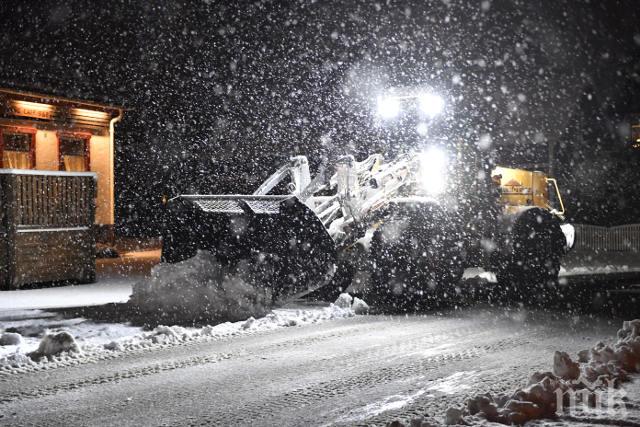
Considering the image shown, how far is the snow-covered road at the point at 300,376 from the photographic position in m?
4.98

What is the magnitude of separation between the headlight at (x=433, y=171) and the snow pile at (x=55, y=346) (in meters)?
6.67

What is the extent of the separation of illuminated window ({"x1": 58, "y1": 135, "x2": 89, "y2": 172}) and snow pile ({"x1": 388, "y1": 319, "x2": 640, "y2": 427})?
18354 mm

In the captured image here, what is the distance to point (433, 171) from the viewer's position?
12.0 metres

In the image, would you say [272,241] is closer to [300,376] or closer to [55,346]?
[55,346]

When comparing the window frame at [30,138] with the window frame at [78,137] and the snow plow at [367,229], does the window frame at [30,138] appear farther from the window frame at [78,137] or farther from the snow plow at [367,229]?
the snow plow at [367,229]

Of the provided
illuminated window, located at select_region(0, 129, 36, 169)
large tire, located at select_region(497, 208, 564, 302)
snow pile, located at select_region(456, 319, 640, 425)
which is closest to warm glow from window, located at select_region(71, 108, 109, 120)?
illuminated window, located at select_region(0, 129, 36, 169)

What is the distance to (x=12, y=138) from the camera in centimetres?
2022

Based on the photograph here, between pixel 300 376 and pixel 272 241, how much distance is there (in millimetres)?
4183

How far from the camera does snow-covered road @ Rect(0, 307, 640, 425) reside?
16.3 feet

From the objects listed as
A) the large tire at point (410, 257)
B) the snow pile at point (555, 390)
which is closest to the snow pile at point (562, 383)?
the snow pile at point (555, 390)

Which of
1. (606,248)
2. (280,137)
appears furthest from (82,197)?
(280,137)

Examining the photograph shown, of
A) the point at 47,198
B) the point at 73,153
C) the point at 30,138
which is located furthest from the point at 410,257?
the point at 73,153

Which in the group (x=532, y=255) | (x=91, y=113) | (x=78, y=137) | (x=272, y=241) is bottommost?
(x=532, y=255)

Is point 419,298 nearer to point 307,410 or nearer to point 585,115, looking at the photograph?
point 307,410
